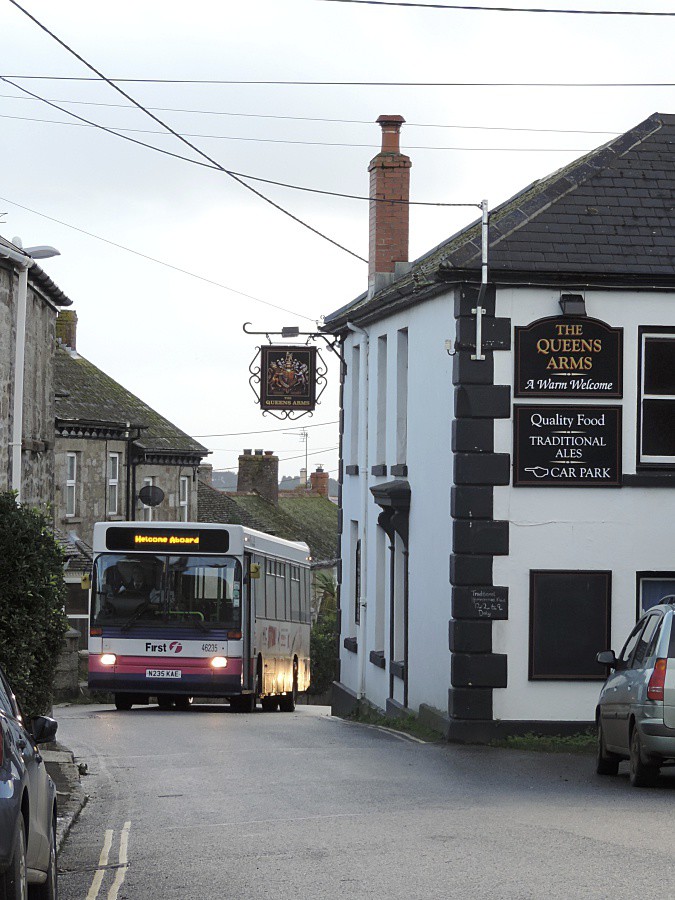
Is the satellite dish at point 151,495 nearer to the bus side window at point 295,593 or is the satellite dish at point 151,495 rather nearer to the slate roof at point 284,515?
the slate roof at point 284,515

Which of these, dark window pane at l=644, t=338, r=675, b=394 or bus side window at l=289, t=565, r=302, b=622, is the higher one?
dark window pane at l=644, t=338, r=675, b=394

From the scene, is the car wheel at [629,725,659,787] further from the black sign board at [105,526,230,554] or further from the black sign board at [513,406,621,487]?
the black sign board at [105,526,230,554]

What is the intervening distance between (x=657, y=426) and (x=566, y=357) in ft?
5.19

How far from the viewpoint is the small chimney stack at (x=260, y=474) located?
71.9 meters

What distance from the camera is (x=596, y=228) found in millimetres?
19844

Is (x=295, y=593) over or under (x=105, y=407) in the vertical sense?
under

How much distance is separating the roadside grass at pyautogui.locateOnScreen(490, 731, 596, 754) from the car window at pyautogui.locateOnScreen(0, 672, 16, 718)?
459 inches

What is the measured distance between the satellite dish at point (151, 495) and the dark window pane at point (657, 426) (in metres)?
30.9

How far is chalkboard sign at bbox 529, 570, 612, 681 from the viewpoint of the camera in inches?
759

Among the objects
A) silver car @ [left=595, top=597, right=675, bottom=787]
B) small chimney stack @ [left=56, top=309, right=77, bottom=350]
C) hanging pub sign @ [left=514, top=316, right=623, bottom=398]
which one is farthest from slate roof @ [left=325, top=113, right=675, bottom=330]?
small chimney stack @ [left=56, top=309, right=77, bottom=350]

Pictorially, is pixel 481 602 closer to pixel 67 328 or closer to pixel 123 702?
pixel 123 702

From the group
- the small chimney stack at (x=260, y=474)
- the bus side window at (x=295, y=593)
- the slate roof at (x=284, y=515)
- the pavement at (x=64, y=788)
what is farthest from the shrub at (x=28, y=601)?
the small chimney stack at (x=260, y=474)

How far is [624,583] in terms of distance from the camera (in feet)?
63.7

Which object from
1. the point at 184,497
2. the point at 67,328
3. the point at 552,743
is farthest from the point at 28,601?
the point at 184,497
